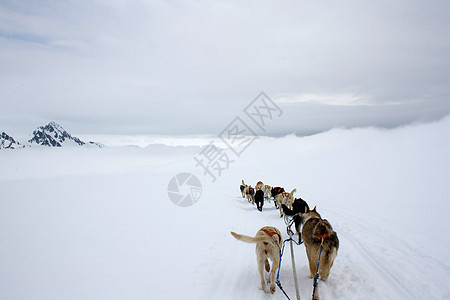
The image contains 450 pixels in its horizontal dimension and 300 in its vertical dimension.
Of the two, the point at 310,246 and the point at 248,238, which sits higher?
the point at 248,238

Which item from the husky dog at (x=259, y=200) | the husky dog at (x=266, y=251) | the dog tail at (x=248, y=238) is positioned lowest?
the husky dog at (x=259, y=200)

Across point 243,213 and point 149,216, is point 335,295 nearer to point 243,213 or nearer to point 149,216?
point 243,213

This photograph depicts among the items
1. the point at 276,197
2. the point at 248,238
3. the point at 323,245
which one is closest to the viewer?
the point at 323,245

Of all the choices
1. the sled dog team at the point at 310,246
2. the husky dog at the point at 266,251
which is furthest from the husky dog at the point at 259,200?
the husky dog at the point at 266,251

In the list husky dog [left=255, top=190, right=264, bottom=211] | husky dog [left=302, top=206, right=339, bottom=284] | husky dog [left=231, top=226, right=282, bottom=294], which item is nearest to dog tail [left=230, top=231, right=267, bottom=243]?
husky dog [left=231, top=226, right=282, bottom=294]

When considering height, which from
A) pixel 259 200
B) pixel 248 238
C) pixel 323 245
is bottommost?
pixel 259 200

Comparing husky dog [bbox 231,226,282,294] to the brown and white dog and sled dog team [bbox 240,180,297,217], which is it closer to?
Answer: the brown and white dog

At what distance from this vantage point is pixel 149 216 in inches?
464

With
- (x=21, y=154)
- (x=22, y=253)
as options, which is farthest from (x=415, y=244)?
(x=21, y=154)

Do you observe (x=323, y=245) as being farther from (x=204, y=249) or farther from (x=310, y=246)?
(x=204, y=249)

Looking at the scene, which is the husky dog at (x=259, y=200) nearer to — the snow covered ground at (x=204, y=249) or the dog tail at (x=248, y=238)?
the snow covered ground at (x=204, y=249)

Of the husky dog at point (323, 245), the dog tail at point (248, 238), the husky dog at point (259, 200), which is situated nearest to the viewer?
the husky dog at point (323, 245)

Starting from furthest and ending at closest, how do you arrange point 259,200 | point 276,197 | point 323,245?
point 259,200, point 276,197, point 323,245

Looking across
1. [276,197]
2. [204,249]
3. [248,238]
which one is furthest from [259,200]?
[248,238]
